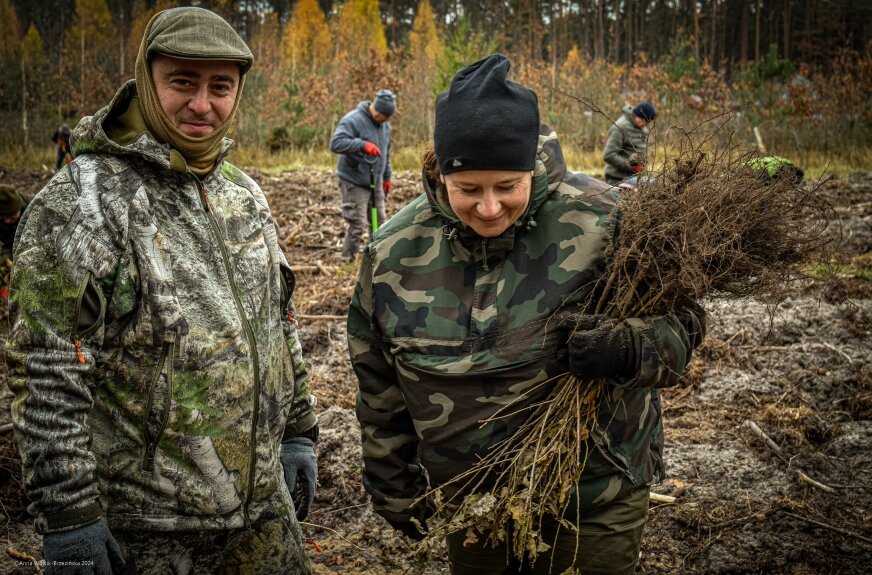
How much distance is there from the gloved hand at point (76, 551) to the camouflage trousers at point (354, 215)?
713 cm

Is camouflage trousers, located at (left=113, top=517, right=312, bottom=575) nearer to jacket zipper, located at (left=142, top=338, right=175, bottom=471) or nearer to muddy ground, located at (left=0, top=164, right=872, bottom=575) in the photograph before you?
jacket zipper, located at (left=142, top=338, right=175, bottom=471)

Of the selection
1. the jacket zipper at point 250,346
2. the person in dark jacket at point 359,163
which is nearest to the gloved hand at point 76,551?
the jacket zipper at point 250,346

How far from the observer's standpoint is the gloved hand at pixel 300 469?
2445 millimetres

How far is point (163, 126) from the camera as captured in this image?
2.01 meters

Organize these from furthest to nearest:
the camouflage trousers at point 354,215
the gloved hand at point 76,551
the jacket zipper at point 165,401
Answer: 1. the camouflage trousers at point 354,215
2. the jacket zipper at point 165,401
3. the gloved hand at point 76,551

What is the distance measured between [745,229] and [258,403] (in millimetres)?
1557

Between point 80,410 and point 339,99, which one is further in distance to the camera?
point 339,99

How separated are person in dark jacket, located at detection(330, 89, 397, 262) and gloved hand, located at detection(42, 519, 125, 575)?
280 inches

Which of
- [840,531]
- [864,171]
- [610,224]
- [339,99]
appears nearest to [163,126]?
[610,224]

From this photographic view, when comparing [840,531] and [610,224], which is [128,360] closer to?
[610,224]

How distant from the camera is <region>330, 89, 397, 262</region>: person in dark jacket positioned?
28.9ft

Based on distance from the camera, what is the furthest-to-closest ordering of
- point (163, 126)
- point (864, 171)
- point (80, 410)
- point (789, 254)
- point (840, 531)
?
point (864, 171) → point (840, 531) → point (789, 254) → point (163, 126) → point (80, 410)

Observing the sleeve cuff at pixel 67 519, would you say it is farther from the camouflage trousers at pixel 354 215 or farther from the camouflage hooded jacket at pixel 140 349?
the camouflage trousers at pixel 354 215

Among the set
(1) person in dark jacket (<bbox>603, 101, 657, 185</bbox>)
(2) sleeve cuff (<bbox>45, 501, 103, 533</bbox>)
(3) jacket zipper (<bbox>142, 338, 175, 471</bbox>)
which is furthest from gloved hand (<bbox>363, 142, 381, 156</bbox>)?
(2) sleeve cuff (<bbox>45, 501, 103, 533</bbox>)
